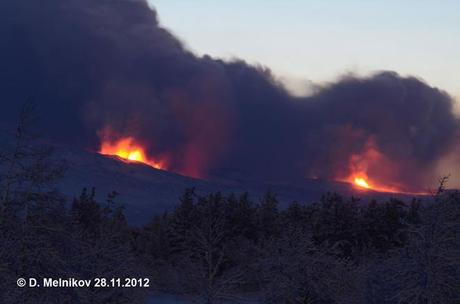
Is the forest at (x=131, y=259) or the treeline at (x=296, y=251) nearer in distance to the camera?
the forest at (x=131, y=259)

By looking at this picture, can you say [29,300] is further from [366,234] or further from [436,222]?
[366,234]

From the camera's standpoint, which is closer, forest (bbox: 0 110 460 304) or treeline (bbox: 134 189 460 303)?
forest (bbox: 0 110 460 304)

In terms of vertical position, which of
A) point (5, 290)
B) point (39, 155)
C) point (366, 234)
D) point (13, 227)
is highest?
point (366, 234)

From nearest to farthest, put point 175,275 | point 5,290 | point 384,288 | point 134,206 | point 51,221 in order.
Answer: point 5,290 → point 51,221 → point 384,288 → point 175,275 → point 134,206

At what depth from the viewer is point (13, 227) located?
19.2 metres

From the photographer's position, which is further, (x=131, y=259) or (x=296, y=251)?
(x=296, y=251)

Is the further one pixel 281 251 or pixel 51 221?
pixel 281 251

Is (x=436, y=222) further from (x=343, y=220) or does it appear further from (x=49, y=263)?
(x=343, y=220)

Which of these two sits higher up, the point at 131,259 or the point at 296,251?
the point at 296,251

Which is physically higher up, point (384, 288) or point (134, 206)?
point (134, 206)

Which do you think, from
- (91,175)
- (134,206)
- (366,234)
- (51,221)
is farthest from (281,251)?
(91,175)

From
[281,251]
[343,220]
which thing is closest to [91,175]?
[343,220]

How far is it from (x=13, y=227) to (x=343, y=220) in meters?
49.0

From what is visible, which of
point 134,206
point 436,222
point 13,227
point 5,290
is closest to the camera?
point 5,290
